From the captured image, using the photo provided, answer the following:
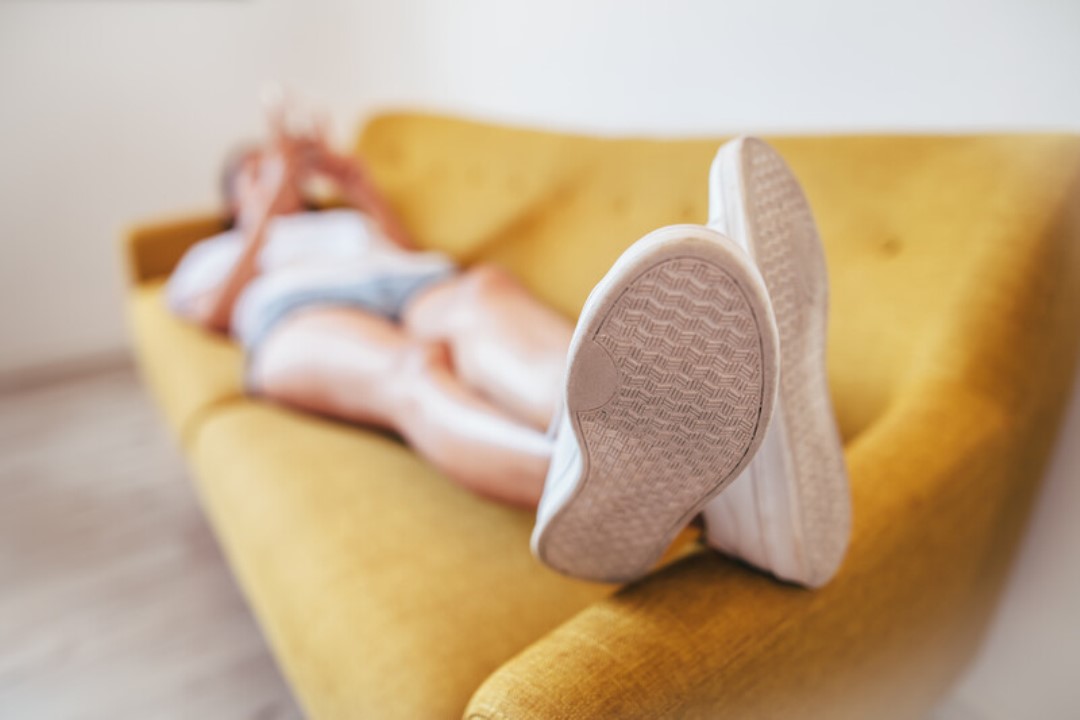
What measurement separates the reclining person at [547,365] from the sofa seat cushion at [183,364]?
0.16 ft

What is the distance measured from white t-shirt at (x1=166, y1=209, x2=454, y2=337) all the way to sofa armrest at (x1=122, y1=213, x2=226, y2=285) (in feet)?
0.32

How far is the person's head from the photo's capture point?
1735 mm

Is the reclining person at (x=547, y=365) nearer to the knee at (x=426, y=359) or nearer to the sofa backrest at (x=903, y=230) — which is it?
the knee at (x=426, y=359)

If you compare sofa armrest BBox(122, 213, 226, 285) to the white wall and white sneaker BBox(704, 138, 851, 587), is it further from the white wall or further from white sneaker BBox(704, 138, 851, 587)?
white sneaker BBox(704, 138, 851, 587)

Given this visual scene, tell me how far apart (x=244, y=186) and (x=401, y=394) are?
43.9 inches

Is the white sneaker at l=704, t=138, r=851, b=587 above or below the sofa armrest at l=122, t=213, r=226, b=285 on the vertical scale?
above

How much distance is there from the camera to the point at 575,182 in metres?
1.26

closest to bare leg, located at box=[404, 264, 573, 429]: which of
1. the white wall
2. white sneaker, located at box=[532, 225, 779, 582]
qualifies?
white sneaker, located at box=[532, 225, 779, 582]

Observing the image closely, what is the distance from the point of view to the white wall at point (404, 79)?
0.93 m

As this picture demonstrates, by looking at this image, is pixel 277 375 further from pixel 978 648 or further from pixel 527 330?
pixel 978 648

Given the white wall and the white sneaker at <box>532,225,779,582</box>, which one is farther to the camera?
the white wall

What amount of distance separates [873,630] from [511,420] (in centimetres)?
42

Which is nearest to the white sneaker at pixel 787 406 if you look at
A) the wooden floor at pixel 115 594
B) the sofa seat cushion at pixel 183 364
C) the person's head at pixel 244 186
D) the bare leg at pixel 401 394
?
the bare leg at pixel 401 394

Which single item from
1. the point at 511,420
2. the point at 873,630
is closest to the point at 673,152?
the point at 511,420
